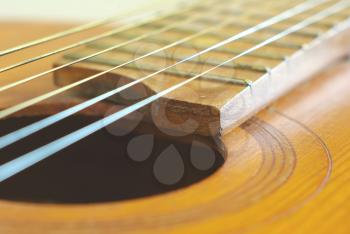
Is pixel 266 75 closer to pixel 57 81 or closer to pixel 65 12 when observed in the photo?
pixel 57 81

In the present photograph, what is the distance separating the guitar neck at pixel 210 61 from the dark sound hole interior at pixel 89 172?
52 millimetres

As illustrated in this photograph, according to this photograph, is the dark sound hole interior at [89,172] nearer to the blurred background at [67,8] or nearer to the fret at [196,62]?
the fret at [196,62]

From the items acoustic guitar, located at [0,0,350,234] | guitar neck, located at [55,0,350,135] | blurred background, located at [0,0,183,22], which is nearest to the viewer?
acoustic guitar, located at [0,0,350,234]

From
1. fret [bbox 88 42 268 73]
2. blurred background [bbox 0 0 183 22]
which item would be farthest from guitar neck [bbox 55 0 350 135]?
blurred background [bbox 0 0 183 22]

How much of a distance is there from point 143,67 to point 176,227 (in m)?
0.33

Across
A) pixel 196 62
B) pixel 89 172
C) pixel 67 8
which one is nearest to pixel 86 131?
pixel 89 172

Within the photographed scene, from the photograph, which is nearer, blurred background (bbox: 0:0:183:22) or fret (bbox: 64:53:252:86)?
fret (bbox: 64:53:252:86)

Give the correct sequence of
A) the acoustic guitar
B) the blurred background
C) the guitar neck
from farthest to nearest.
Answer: the blurred background, the guitar neck, the acoustic guitar

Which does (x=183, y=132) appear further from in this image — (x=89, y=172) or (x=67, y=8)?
(x=67, y=8)

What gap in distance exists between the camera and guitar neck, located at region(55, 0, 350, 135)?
0.64 metres

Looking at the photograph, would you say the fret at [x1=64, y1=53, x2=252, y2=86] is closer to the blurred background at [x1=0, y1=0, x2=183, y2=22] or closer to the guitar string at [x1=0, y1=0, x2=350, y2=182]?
the guitar string at [x1=0, y1=0, x2=350, y2=182]

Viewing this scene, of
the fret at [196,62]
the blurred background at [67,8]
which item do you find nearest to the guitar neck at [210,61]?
the fret at [196,62]

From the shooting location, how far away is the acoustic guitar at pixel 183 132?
0.46 metres

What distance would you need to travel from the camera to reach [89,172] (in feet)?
2.27
